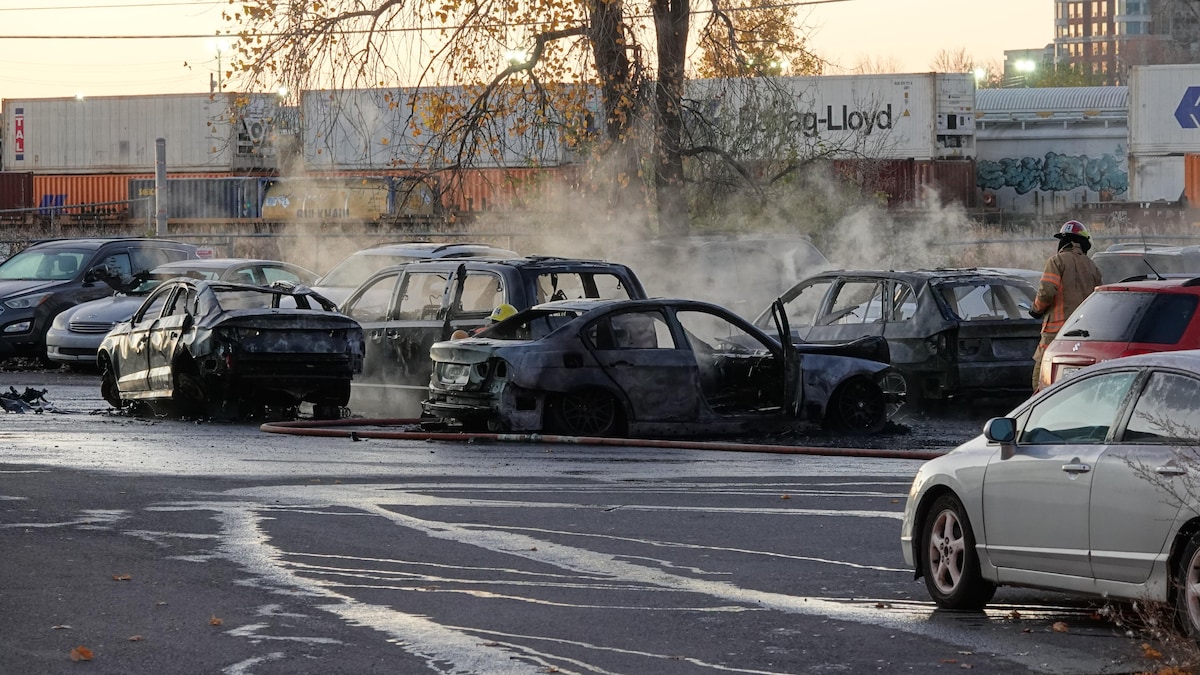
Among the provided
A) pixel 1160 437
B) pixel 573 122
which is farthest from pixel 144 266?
pixel 1160 437

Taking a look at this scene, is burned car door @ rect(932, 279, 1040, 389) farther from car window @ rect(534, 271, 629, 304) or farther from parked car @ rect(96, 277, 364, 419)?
parked car @ rect(96, 277, 364, 419)

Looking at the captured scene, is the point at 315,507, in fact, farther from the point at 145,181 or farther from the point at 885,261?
the point at 145,181

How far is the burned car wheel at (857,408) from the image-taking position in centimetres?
1708

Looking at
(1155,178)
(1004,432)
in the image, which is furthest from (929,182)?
(1004,432)

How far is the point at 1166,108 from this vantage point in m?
62.8

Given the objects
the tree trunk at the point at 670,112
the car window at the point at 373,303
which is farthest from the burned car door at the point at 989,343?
the tree trunk at the point at 670,112

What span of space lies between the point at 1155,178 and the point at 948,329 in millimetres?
51190

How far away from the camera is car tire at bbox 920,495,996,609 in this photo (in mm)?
8391

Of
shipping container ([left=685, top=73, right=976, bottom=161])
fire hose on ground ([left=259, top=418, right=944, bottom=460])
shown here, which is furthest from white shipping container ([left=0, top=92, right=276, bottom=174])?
fire hose on ground ([left=259, top=418, right=944, bottom=460])

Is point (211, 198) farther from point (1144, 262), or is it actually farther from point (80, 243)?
point (1144, 262)

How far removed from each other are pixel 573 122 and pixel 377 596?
65.4ft

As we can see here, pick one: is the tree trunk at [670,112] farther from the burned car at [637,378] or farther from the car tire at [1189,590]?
the car tire at [1189,590]

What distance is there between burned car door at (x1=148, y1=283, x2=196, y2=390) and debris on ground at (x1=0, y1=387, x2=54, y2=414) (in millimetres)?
1794

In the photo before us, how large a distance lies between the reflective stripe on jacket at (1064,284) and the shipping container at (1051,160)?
57132 millimetres
